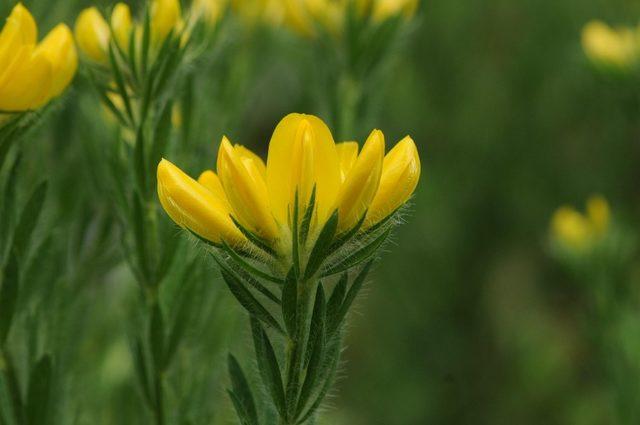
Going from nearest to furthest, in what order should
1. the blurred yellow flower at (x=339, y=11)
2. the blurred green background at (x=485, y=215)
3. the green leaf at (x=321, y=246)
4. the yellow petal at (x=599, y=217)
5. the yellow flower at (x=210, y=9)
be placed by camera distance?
the green leaf at (x=321, y=246), the yellow flower at (x=210, y=9), the blurred yellow flower at (x=339, y=11), the yellow petal at (x=599, y=217), the blurred green background at (x=485, y=215)

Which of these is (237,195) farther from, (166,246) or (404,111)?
(404,111)

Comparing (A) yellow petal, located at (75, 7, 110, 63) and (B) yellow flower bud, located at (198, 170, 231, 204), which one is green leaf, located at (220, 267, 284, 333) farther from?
(A) yellow petal, located at (75, 7, 110, 63)

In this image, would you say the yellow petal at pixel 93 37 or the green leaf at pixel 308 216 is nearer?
the green leaf at pixel 308 216

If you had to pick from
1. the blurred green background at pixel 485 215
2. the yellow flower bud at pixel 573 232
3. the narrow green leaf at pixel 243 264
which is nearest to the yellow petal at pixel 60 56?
the narrow green leaf at pixel 243 264

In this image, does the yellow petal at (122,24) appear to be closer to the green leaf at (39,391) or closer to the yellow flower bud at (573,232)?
the green leaf at (39,391)

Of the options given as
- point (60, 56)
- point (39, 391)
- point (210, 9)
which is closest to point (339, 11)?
point (210, 9)

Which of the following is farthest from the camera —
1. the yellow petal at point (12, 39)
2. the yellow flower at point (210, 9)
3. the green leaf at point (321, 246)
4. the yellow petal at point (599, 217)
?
the yellow petal at point (599, 217)
